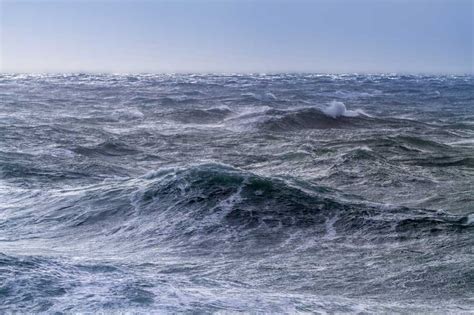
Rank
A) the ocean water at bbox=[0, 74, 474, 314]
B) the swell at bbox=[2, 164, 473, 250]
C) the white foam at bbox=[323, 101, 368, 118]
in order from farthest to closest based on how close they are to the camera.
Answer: the white foam at bbox=[323, 101, 368, 118] → the swell at bbox=[2, 164, 473, 250] → the ocean water at bbox=[0, 74, 474, 314]

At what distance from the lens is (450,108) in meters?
38.1

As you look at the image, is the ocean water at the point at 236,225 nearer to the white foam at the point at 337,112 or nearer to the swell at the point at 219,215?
the swell at the point at 219,215

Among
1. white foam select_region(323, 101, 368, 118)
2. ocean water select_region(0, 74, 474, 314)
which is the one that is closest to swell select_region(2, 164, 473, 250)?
ocean water select_region(0, 74, 474, 314)

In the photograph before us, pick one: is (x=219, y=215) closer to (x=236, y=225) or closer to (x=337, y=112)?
(x=236, y=225)

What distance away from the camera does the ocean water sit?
246 inches

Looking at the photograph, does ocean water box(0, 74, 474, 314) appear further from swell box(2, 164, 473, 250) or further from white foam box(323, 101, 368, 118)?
white foam box(323, 101, 368, 118)

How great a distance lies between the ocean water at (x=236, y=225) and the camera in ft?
20.5

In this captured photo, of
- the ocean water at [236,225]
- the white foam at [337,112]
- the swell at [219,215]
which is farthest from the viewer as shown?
the white foam at [337,112]

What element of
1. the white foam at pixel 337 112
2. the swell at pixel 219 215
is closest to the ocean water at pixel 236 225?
the swell at pixel 219 215

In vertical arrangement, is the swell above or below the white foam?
below

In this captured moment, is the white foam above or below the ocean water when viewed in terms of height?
above

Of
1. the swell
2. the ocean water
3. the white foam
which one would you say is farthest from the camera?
the white foam

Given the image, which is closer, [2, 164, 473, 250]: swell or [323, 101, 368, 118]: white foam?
[2, 164, 473, 250]: swell

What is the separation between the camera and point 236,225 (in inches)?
377
